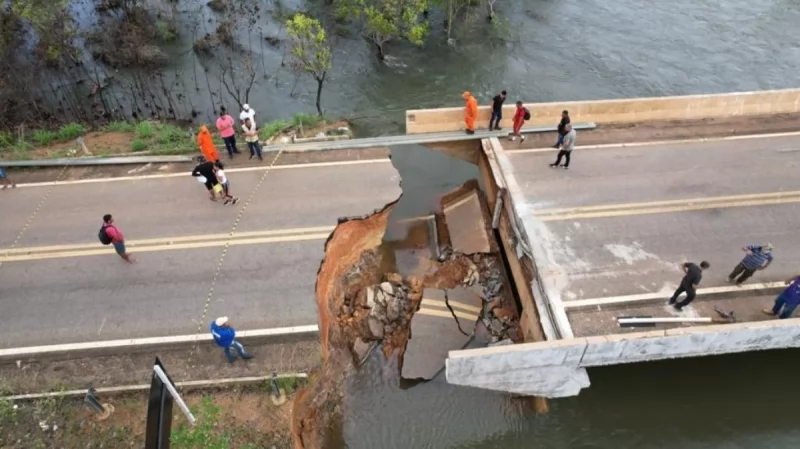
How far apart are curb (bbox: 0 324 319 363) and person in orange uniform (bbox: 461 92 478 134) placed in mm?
8342

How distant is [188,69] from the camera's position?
2516cm

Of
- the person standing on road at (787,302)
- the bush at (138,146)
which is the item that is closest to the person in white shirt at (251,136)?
the bush at (138,146)

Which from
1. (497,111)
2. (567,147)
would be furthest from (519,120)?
(567,147)

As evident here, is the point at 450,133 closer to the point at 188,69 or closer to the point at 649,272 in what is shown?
the point at 649,272

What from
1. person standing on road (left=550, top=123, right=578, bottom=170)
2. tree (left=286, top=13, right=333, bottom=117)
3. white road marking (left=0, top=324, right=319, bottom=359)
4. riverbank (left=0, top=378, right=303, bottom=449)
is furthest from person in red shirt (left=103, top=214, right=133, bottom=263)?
person standing on road (left=550, top=123, right=578, bottom=170)

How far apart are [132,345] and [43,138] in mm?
10429

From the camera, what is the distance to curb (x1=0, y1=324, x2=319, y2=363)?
36.5ft

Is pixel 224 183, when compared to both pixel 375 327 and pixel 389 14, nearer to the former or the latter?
pixel 375 327

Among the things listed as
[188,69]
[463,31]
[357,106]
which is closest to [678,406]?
[357,106]

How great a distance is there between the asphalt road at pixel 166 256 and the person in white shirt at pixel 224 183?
268 millimetres

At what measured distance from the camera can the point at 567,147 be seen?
14.6m

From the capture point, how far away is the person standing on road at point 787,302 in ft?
35.5

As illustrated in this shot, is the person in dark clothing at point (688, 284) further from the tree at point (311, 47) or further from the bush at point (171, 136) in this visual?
the bush at point (171, 136)

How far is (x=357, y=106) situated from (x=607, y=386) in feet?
49.2
